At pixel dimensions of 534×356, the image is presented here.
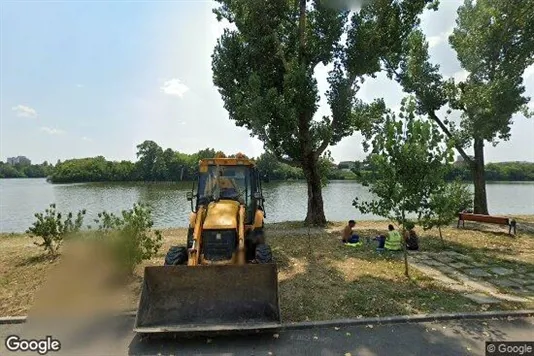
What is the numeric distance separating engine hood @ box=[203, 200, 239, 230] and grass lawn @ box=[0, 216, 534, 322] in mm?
2065

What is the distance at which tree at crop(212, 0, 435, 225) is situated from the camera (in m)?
16.0

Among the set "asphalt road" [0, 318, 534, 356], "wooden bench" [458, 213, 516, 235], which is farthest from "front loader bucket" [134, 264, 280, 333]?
"wooden bench" [458, 213, 516, 235]

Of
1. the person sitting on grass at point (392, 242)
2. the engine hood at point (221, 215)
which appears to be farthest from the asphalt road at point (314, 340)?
the person sitting on grass at point (392, 242)

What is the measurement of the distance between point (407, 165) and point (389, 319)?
12.3ft

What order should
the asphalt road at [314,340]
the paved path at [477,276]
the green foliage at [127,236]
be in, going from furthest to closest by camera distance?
the green foliage at [127,236] → the paved path at [477,276] → the asphalt road at [314,340]

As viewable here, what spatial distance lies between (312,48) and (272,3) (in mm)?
2616

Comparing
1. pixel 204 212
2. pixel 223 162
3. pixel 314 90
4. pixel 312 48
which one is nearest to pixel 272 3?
pixel 312 48

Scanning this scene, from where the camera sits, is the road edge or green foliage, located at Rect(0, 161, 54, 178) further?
green foliage, located at Rect(0, 161, 54, 178)

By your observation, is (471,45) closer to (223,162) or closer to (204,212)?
(223,162)

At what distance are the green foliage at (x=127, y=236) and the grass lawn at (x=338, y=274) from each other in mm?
555

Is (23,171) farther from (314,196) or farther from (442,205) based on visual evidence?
(442,205)

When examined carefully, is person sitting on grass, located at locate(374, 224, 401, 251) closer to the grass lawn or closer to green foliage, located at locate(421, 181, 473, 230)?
the grass lawn

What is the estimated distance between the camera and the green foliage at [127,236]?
9844mm

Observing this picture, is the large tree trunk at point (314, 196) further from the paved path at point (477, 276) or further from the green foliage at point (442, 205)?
the green foliage at point (442, 205)
